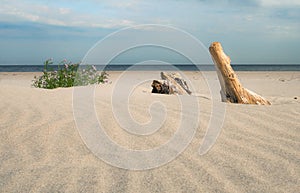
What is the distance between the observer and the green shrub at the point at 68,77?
7.76 meters

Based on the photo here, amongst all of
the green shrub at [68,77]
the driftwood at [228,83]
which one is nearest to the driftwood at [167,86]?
the driftwood at [228,83]

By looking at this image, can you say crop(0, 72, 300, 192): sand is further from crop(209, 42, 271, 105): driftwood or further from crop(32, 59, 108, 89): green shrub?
crop(32, 59, 108, 89): green shrub

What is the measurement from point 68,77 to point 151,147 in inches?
217

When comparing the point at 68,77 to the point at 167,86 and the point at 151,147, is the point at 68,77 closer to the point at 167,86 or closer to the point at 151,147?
the point at 167,86

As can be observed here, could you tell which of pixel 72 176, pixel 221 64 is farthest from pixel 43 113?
pixel 221 64

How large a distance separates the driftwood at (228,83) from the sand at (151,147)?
138 cm

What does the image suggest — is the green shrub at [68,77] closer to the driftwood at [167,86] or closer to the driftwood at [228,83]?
the driftwood at [167,86]

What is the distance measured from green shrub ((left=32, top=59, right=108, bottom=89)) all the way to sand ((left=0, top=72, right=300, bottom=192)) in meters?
3.66

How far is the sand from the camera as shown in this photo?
6.91 ft

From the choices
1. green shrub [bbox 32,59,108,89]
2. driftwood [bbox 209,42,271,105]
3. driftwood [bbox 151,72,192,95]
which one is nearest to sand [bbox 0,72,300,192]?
driftwood [bbox 209,42,271,105]

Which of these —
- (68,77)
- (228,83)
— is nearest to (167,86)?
(228,83)

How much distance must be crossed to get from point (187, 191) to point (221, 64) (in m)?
3.87

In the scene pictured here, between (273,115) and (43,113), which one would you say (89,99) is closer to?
(43,113)

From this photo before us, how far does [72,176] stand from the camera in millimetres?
2223
